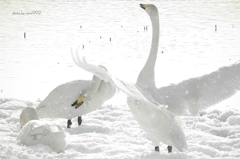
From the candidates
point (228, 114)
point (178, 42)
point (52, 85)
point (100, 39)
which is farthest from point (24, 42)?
point (228, 114)

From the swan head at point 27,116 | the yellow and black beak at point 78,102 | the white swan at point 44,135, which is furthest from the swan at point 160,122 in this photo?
the swan head at point 27,116

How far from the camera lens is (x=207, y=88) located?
6730 mm

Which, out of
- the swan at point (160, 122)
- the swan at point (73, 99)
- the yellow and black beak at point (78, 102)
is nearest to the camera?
the swan at point (160, 122)

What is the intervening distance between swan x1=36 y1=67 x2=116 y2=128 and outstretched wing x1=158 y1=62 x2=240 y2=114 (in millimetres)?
1531

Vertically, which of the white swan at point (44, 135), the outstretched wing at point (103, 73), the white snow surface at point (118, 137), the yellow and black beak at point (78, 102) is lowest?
the white snow surface at point (118, 137)

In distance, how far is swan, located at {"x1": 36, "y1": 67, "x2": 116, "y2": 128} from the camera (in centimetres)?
770

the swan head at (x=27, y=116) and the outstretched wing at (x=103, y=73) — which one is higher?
the outstretched wing at (x=103, y=73)

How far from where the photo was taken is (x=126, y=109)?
875 cm

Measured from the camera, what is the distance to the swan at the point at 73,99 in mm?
7703

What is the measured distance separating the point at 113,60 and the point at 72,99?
6.73 metres

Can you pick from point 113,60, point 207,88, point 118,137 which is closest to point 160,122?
point 207,88

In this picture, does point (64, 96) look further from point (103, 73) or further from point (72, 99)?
point (103, 73)

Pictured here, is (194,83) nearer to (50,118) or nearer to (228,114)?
(228,114)

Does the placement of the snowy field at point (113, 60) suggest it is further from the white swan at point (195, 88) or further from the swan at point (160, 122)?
the white swan at point (195, 88)
